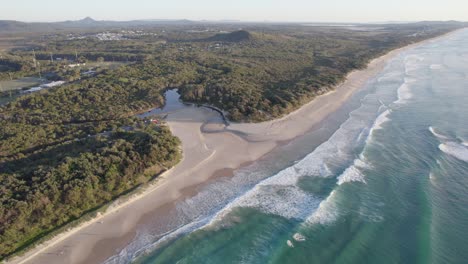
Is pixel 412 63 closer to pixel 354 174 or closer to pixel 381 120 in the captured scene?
pixel 381 120

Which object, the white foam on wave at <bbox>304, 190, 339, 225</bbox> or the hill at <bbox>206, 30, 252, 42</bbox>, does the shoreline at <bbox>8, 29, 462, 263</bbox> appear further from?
the hill at <bbox>206, 30, 252, 42</bbox>

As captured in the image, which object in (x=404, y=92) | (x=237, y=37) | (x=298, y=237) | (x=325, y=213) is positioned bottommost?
(x=298, y=237)

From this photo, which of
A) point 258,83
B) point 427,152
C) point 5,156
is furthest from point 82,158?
point 258,83

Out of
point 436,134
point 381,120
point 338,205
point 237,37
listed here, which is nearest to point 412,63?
point 381,120

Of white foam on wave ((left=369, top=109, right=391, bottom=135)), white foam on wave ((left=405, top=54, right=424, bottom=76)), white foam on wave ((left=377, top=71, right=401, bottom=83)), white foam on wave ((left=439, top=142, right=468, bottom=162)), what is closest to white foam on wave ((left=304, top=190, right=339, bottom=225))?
white foam on wave ((left=439, top=142, right=468, bottom=162))

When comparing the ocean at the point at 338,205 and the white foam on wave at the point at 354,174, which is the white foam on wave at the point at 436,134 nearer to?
the ocean at the point at 338,205
